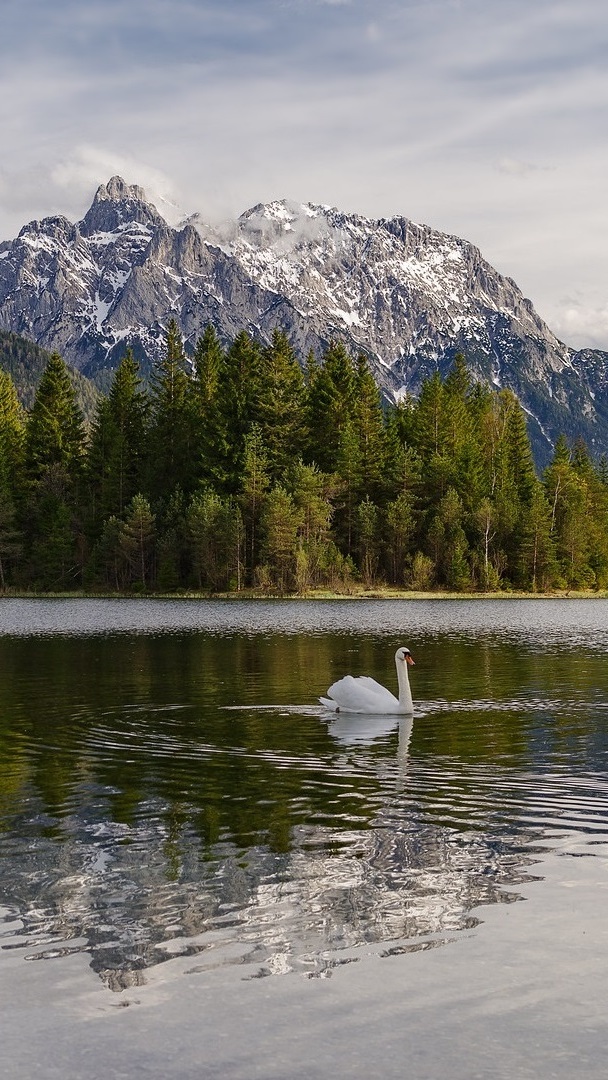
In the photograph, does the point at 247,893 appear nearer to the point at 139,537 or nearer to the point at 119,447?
the point at 139,537

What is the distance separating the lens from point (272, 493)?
10125 cm

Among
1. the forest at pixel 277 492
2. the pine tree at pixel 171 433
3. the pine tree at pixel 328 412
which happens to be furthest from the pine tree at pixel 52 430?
the pine tree at pixel 328 412

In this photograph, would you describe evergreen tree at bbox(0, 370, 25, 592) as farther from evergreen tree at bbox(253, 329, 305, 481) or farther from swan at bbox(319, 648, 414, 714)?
swan at bbox(319, 648, 414, 714)

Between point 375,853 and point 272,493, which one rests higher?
point 272,493

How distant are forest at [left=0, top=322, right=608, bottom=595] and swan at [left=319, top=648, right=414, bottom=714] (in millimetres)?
73990

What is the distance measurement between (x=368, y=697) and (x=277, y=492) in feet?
250

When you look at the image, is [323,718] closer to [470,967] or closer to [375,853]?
[375,853]

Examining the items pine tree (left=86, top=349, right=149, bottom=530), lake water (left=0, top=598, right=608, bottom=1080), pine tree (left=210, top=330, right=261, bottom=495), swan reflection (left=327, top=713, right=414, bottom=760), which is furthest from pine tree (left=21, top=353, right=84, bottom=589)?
swan reflection (left=327, top=713, right=414, bottom=760)

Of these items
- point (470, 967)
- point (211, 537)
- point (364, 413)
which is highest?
point (364, 413)

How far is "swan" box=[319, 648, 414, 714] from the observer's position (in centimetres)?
2459

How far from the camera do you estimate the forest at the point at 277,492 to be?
104750 mm

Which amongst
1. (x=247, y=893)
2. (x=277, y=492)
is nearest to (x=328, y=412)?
(x=277, y=492)

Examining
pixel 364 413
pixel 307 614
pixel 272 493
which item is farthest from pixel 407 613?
pixel 364 413

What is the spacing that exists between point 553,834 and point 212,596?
88.8m
